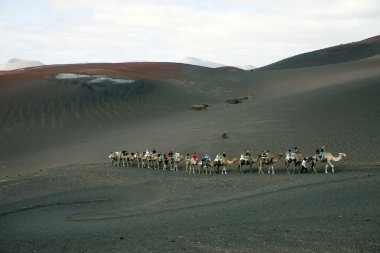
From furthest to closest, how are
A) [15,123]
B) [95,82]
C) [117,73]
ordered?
[117,73], [95,82], [15,123]

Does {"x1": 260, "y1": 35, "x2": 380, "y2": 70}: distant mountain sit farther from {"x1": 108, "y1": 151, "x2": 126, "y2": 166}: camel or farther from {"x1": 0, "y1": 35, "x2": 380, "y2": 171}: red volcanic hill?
{"x1": 108, "y1": 151, "x2": 126, "y2": 166}: camel

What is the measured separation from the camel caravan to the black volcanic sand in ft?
3.57

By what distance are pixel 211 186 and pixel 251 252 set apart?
9.91 metres

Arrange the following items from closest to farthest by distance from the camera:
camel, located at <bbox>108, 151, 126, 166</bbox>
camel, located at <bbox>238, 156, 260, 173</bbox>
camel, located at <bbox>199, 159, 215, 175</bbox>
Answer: camel, located at <bbox>238, 156, 260, 173</bbox>
camel, located at <bbox>199, 159, 215, 175</bbox>
camel, located at <bbox>108, 151, 126, 166</bbox>

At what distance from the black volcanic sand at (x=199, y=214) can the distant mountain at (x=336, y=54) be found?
76.0 meters

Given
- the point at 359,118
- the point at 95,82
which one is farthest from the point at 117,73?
the point at 359,118

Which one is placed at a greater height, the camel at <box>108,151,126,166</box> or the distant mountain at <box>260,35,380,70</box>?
the distant mountain at <box>260,35,380,70</box>

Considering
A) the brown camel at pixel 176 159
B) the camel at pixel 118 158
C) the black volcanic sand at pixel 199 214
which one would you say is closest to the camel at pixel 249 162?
the black volcanic sand at pixel 199 214

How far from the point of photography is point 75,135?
43.1m

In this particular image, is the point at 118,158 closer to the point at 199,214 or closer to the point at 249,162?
the point at 249,162

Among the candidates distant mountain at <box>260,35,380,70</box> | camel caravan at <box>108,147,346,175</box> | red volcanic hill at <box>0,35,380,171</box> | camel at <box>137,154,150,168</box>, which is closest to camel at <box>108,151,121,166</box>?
camel caravan at <box>108,147,346,175</box>

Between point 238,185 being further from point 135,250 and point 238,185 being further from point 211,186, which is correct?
point 135,250

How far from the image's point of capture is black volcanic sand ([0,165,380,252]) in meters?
13.0

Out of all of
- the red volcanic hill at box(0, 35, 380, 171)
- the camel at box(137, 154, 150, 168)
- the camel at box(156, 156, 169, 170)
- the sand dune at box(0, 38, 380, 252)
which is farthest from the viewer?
the red volcanic hill at box(0, 35, 380, 171)
